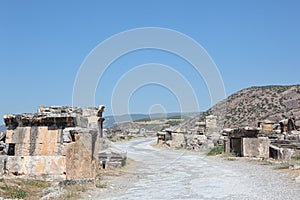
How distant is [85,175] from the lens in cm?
1015

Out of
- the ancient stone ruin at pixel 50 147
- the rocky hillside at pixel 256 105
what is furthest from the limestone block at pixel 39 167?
the rocky hillside at pixel 256 105

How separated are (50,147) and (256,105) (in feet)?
159

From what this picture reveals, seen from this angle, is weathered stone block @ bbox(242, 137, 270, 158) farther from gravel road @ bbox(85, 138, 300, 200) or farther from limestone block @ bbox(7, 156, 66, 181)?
limestone block @ bbox(7, 156, 66, 181)

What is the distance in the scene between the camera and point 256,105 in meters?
56.1

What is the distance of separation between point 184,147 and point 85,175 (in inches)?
688

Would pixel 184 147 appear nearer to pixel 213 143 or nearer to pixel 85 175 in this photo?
pixel 213 143

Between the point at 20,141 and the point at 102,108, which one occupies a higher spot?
the point at 102,108

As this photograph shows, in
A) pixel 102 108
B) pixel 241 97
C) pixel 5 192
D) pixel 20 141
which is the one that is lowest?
pixel 5 192

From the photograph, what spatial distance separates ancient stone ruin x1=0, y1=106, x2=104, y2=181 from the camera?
10141 millimetres

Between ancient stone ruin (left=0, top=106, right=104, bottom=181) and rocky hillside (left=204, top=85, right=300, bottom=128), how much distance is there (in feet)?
118

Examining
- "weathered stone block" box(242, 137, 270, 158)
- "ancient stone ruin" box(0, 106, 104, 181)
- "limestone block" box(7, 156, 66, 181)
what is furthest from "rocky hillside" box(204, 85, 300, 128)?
"limestone block" box(7, 156, 66, 181)

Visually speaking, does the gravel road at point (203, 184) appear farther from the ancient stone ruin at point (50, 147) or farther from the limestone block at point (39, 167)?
the limestone block at point (39, 167)

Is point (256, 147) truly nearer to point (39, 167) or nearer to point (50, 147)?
point (50, 147)

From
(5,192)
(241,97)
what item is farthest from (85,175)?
(241,97)
